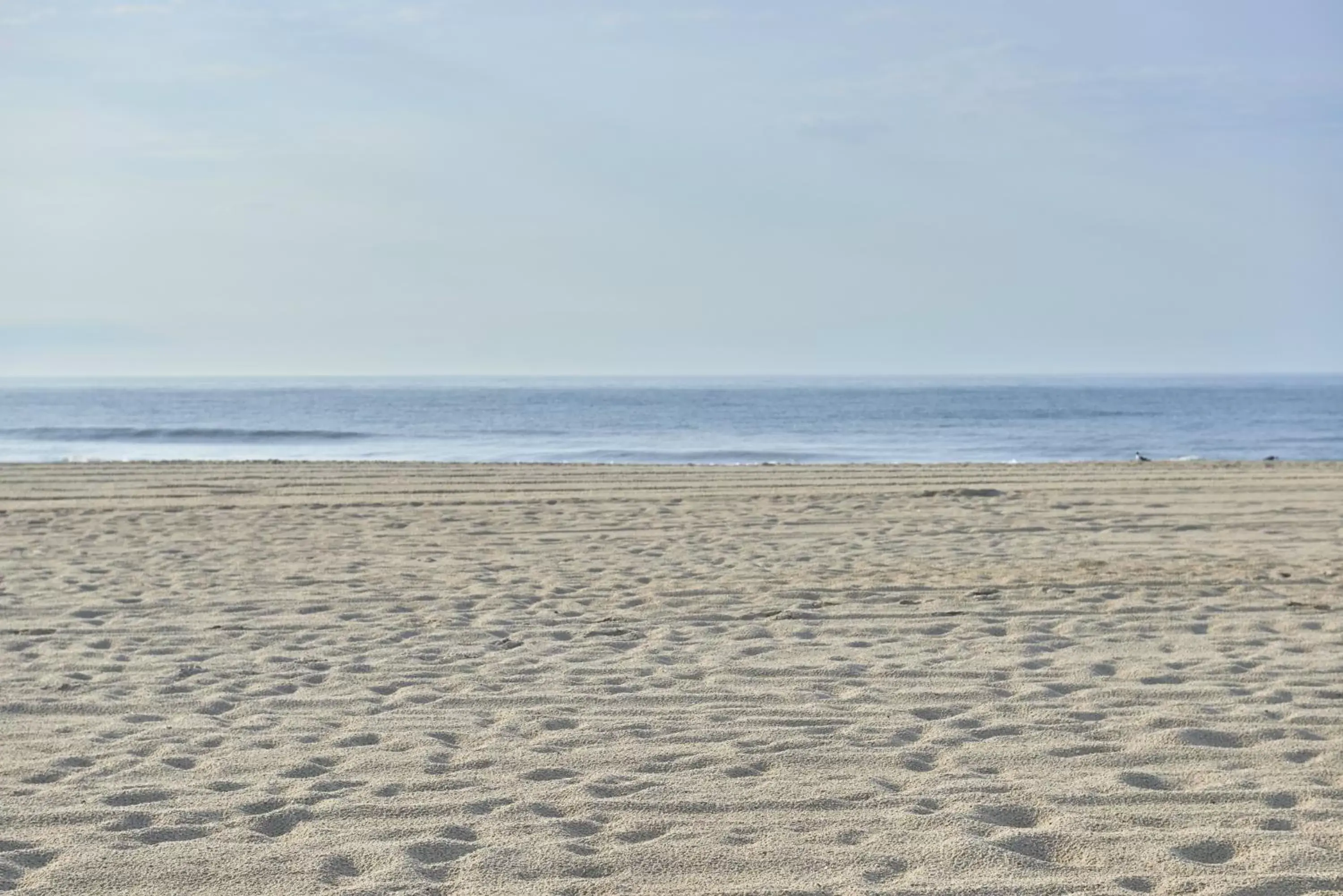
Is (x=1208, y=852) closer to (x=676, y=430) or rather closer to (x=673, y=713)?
(x=673, y=713)

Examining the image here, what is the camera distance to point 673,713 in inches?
197

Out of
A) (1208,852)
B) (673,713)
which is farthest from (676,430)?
(1208,852)

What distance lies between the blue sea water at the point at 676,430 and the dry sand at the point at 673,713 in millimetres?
16577

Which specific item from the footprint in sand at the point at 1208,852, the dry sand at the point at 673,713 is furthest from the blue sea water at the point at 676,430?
the footprint in sand at the point at 1208,852

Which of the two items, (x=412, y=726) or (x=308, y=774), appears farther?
(x=412, y=726)

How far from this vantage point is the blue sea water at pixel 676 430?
3027 centimetres

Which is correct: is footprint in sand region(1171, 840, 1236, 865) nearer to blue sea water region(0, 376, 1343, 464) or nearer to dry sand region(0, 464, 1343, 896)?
dry sand region(0, 464, 1343, 896)

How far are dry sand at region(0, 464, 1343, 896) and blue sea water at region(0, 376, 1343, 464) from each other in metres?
16.6

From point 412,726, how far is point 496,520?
23.9ft

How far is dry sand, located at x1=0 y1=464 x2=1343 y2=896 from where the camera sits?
11.3 feet

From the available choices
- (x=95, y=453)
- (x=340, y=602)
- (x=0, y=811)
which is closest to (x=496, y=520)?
(x=340, y=602)

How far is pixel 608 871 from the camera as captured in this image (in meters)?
3.38

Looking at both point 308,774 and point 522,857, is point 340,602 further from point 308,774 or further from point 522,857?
point 522,857

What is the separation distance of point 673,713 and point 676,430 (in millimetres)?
38115
